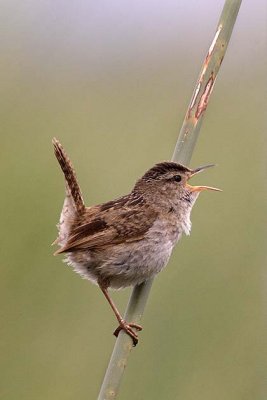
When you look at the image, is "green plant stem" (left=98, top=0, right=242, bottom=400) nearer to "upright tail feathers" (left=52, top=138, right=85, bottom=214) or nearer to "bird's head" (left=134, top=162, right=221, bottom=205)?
"bird's head" (left=134, top=162, right=221, bottom=205)

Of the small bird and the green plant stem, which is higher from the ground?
the green plant stem

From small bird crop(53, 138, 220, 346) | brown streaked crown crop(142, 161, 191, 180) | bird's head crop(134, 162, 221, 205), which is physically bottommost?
small bird crop(53, 138, 220, 346)

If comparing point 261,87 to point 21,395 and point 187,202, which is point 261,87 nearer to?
point 187,202

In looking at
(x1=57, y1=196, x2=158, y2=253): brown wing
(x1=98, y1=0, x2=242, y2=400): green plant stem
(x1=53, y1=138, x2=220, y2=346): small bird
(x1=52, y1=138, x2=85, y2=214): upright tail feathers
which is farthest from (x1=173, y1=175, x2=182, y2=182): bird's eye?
(x1=98, y1=0, x2=242, y2=400): green plant stem

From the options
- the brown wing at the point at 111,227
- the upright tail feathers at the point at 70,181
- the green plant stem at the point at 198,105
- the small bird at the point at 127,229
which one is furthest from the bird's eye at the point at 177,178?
the green plant stem at the point at 198,105

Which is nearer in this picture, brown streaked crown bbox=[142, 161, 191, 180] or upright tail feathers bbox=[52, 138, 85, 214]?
brown streaked crown bbox=[142, 161, 191, 180]

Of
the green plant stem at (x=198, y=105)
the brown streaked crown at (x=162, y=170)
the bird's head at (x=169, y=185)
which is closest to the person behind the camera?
the green plant stem at (x=198, y=105)

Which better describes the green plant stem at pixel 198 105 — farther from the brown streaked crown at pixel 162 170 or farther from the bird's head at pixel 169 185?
the bird's head at pixel 169 185

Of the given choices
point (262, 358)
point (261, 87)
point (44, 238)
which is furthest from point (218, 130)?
point (262, 358)
